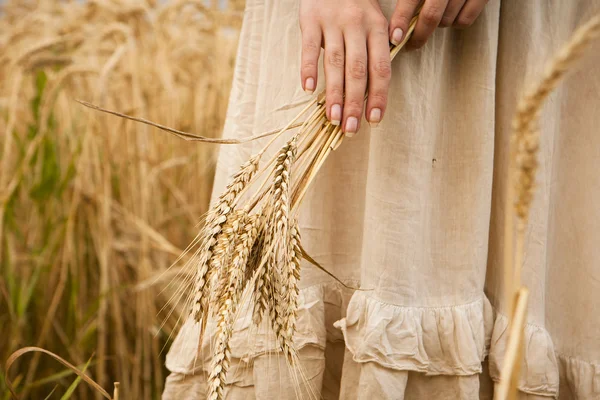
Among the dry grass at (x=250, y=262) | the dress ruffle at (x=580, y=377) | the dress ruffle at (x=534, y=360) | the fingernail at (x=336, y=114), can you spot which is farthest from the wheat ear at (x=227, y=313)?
the dress ruffle at (x=580, y=377)

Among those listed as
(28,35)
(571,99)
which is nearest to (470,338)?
→ (571,99)

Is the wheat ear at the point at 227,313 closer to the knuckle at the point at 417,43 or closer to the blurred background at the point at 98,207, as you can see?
the knuckle at the point at 417,43

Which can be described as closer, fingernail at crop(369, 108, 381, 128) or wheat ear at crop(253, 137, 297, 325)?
wheat ear at crop(253, 137, 297, 325)

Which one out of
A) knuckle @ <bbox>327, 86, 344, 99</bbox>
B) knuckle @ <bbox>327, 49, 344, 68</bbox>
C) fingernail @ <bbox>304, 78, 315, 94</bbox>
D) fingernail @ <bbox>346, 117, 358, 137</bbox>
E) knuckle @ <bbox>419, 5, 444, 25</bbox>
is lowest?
fingernail @ <bbox>346, 117, 358, 137</bbox>

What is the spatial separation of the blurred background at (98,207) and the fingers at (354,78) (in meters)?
0.62

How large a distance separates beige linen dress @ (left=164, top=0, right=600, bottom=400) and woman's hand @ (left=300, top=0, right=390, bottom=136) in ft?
0.28

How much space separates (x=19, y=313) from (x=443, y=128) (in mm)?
947

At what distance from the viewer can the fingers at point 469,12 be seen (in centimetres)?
60

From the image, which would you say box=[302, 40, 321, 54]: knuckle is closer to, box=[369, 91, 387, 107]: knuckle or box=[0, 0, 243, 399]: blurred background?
box=[369, 91, 387, 107]: knuckle

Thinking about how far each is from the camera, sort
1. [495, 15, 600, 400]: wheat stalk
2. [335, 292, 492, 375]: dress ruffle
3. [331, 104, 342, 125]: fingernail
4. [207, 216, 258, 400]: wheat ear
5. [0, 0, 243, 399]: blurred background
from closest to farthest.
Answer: [495, 15, 600, 400]: wheat stalk
[207, 216, 258, 400]: wheat ear
[331, 104, 342, 125]: fingernail
[335, 292, 492, 375]: dress ruffle
[0, 0, 243, 399]: blurred background

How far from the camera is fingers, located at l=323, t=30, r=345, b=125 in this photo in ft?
1.83

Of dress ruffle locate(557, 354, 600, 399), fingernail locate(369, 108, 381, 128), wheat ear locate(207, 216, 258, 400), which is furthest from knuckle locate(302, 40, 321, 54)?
dress ruffle locate(557, 354, 600, 399)

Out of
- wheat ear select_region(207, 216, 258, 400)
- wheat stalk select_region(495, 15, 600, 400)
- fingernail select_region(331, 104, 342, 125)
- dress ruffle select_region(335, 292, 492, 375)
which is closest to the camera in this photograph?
wheat stalk select_region(495, 15, 600, 400)

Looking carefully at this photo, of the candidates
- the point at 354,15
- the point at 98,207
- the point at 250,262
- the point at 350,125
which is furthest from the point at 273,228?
the point at 98,207
